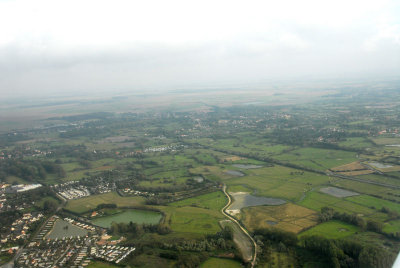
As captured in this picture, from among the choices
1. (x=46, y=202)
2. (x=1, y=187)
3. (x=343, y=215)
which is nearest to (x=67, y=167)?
(x=1, y=187)

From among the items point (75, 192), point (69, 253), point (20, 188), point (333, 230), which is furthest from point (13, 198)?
point (333, 230)

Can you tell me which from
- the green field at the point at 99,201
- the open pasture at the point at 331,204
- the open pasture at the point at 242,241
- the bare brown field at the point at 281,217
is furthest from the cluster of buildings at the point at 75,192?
the open pasture at the point at 331,204

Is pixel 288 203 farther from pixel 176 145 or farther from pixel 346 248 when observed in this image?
pixel 176 145

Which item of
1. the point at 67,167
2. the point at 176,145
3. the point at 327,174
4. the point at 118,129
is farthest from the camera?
the point at 118,129

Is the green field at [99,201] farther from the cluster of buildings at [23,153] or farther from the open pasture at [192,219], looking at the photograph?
the cluster of buildings at [23,153]

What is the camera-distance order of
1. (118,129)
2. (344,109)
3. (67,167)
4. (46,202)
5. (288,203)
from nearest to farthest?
(288,203), (46,202), (67,167), (118,129), (344,109)

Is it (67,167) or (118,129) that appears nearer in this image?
(67,167)
